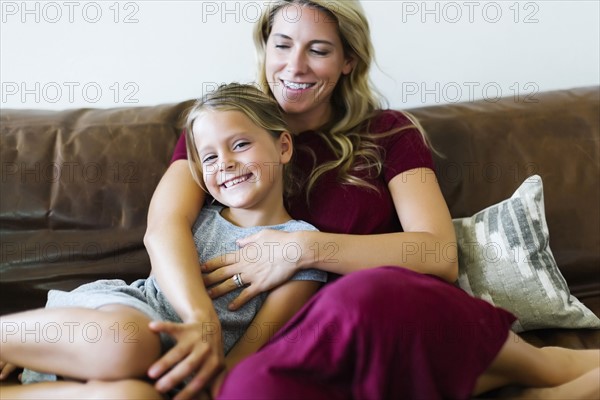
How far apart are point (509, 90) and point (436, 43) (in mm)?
269

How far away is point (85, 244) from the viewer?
1.76 meters

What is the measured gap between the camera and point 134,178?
1788 millimetres

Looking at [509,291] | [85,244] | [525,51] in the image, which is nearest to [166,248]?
[85,244]

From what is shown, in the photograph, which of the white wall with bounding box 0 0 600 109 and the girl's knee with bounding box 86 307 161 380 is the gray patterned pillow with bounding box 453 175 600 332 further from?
the girl's knee with bounding box 86 307 161 380

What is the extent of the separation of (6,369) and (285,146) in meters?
0.74

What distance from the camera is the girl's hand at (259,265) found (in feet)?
4.84

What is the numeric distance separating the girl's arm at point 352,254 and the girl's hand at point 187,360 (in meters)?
0.20

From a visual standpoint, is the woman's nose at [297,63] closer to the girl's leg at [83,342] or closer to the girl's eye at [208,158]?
the girl's eye at [208,158]

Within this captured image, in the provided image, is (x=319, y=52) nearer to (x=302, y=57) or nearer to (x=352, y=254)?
(x=302, y=57)

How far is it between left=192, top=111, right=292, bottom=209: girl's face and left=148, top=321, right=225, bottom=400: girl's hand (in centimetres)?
35

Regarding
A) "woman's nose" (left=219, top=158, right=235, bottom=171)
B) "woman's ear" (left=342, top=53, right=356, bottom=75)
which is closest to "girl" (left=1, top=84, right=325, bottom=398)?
"woman's nose" (left=219, top=158, right=235, bottom=171)

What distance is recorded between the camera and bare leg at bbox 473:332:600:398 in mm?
1308

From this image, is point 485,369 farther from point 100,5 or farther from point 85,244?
point 100,5

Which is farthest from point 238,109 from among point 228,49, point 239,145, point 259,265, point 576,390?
point 576,390
